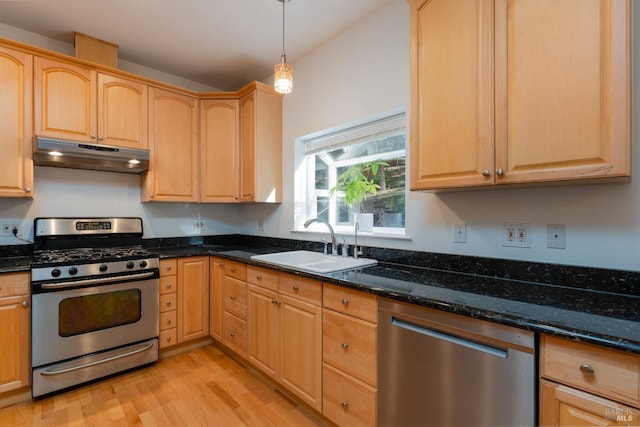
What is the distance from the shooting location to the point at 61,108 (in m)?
2.33

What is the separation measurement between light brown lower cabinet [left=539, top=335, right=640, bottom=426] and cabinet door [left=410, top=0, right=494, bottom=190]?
0.71m

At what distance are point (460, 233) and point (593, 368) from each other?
931 mm

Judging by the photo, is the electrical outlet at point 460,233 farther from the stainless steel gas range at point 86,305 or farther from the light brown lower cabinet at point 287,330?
the stainless steel gas range at point 86,305

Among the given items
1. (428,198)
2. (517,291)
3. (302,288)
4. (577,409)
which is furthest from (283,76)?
(577,409)

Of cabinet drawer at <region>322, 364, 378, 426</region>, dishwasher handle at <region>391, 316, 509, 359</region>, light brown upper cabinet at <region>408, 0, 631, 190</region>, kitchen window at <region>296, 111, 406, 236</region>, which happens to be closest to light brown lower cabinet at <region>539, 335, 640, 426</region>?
dishwasher handle at <region>391, 316, 509, 359</region>

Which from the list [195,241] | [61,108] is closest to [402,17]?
[61,108]

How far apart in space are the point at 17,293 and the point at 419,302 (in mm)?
2461

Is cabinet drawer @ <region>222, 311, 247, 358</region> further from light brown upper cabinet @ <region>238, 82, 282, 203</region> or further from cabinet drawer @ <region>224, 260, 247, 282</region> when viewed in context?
light brown upper cabinet @ <region>238, 82, 282, 203</region>

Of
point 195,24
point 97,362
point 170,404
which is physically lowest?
point 170,404

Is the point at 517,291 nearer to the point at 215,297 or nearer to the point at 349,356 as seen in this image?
the point at 349,356

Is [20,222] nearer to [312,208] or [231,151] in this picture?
[231,151]

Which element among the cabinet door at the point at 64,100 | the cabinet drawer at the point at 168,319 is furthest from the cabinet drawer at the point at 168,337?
the cabinet door at the point at 64,100

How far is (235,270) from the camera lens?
2.48 m

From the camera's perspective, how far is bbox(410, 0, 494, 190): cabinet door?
136cm
